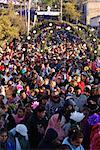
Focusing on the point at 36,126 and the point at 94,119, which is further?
the point at 36,126

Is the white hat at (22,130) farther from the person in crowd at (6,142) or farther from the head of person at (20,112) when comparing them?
the head of person at (20,112)

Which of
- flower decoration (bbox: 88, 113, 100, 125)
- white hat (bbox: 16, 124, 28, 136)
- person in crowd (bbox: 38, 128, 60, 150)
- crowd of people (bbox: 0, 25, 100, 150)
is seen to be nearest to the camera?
person in crowd (bbox: 38, 128, 60, 150)

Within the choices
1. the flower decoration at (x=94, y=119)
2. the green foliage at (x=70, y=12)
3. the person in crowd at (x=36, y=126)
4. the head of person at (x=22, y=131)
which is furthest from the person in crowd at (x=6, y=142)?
the green foliage at (x=70, y=12)

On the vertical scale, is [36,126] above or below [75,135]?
below

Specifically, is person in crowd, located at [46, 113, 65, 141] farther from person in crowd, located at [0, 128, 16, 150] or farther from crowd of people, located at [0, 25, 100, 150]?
person in crowd, located at [0, 128, 16, 150]

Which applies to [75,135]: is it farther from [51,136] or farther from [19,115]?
[19,115]

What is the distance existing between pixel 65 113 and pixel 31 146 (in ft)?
3.23

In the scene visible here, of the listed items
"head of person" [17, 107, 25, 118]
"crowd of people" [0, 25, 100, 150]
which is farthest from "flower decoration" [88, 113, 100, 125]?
"head of person" [17, 107, 25, 118]

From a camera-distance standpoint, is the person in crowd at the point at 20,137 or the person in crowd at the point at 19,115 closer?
the person in crowd at the point at 20,137

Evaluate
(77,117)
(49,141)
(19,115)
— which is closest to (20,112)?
(19,115)

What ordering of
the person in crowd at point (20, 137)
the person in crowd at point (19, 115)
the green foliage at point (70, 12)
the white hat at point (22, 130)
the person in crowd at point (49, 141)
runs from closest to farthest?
the person in crowd at point (49, 141)
the person in crowd at point (20, 137)
the white hat at point (22, 130)
the person in crowd at point (19, 115)
the green foliage at point (70, 12)

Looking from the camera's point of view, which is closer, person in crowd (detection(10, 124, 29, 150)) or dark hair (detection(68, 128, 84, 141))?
dark hair (detection(68, 128, 84, 141))

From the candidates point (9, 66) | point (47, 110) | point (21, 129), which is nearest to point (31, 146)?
point (21, 129)

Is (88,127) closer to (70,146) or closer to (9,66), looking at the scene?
(70,146)
